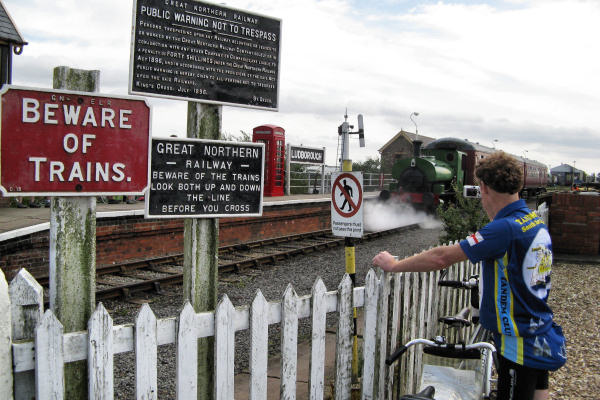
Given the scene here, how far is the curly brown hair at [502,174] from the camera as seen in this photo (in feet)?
8.94

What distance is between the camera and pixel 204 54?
3.33 m

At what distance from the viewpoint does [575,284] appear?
29.0 feet

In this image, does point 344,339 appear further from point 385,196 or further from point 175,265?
point 385,196

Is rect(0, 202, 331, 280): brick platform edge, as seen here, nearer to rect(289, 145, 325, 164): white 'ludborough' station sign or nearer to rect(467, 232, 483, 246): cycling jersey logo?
rect(289, 145, 325, 164): white 'ludborough' station sign

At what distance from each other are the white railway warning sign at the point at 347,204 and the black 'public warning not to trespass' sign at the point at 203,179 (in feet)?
3.87

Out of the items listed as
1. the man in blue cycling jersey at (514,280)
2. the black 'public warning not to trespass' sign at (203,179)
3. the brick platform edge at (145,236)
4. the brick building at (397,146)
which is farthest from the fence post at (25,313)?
the brick building at (397,146)

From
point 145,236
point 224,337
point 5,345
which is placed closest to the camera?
point 5,345

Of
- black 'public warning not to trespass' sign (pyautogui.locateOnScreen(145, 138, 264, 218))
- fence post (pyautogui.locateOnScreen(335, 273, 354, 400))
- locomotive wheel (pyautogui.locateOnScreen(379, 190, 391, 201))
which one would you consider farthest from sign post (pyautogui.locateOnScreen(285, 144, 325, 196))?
fence post (pyautogui.locateOnScreen(335, 273, 354, 400))

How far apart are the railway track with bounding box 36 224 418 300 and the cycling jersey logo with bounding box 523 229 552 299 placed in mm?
5837

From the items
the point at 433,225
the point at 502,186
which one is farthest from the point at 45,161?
the point at 433,225

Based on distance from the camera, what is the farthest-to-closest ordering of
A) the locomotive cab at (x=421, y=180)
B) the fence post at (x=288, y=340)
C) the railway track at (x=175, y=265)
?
the locomotive cab at (x=421, y=180)
the railway track at (x=175, y=265)
the fence post at (x=288, y=340)

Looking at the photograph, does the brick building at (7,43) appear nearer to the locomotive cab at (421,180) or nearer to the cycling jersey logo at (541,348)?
the locomotive cab at (421,180)

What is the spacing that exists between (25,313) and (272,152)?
1553cm

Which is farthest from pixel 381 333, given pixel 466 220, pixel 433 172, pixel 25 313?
pixel 433 172
